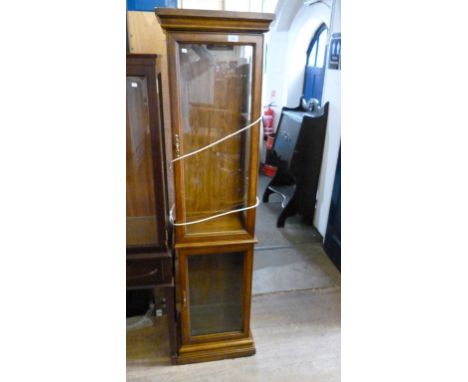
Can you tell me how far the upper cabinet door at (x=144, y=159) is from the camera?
3.90 feet

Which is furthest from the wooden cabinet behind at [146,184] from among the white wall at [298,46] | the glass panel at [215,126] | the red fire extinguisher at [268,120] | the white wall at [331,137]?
the red fire extinguisher at [268,120]

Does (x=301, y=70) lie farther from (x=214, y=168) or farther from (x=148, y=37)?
(x=214, y=168)

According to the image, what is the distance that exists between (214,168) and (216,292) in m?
0.62

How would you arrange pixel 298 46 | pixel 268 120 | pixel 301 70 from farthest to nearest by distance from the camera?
pixel 268 120 → pixel 301 70 → pixel 298 46

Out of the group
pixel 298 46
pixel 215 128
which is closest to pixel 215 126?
pixel 215 128

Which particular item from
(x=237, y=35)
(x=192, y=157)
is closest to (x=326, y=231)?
Answer: (x=192, y=157)

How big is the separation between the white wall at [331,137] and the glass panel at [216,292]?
1.23 metres

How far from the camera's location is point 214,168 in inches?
57.4

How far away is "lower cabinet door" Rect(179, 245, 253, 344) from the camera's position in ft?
5.01

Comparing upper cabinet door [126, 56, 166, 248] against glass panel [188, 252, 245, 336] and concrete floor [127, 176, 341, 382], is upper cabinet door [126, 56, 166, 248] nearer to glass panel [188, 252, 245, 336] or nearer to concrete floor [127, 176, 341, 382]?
glass panel [188, 252, 245, 336]

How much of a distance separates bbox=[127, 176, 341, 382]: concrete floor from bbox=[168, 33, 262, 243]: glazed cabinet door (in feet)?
2.17

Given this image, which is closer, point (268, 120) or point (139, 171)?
point (139, 171)
